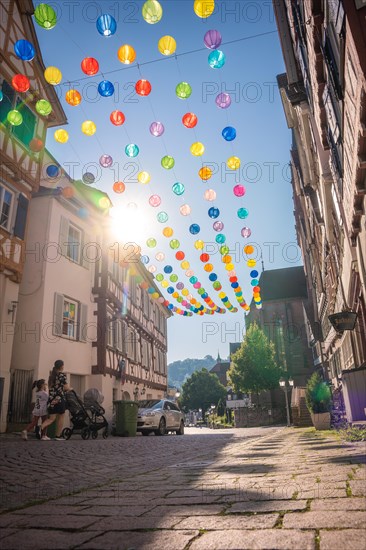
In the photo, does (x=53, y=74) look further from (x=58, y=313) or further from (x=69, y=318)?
(x=69, y=318)

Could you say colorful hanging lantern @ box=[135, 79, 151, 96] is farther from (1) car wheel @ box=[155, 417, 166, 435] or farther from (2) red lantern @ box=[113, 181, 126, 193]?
(1) car wheel @ box=[155, 417, 166, 435]

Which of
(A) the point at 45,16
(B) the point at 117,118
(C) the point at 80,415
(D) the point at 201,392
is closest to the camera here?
(A) the point at 45,16

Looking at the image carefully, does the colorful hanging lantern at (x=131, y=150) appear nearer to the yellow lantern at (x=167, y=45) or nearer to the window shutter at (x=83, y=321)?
the yellow lantern at (x=167, y=45)

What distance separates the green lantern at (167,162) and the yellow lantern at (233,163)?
1483 millimetres

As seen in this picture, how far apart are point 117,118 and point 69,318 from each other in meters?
10.1

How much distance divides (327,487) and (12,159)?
47.0 feet

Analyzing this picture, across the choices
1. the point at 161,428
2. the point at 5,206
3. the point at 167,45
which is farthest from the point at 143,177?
the point at 161,428

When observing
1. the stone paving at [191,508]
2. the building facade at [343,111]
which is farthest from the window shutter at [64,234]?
the stone paving at [191,508]

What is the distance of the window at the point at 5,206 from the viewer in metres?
14.0

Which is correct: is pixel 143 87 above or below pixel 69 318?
above

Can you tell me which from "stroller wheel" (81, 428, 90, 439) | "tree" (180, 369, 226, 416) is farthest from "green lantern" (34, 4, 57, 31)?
"tree" (180, 369, 226, 416)

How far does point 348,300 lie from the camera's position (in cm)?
1252

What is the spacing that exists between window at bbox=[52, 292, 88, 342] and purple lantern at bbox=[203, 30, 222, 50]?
11.1 metres

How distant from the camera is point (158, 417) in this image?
57.3 feet
